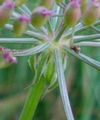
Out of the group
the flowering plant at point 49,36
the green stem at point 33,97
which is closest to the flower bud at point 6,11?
the flowering plant at point 49,36

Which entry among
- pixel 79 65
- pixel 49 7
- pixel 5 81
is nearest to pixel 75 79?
pixel 79 65

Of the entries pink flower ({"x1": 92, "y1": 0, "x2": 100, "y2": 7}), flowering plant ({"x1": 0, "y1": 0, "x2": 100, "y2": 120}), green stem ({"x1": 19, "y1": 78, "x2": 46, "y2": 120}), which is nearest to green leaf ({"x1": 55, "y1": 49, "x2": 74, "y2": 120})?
flowering plant ({"x1": 0, "y1": 0, "x2": 100, "y2": 120})

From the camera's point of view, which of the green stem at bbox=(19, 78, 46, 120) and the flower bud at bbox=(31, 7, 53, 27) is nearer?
the flower bud at bbox=(31, 7, 53, 27)

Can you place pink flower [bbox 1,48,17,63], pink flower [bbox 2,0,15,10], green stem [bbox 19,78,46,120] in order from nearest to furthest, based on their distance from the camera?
pink flower [bbox 2,0,15,10], pink flower [bbox 1,48,17,63], green stem [bbox 19,78,46,120]

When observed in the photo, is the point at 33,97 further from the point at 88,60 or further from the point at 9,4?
the point at 9,4

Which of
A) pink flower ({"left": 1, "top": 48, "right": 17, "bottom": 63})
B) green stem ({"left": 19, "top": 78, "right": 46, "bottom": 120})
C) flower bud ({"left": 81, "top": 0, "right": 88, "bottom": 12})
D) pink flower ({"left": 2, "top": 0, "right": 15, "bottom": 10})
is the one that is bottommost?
green stem ({"left": 19, "top": 78, "right": 46, "bottom": 120})

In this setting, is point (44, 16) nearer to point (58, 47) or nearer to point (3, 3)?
point (3, 3)

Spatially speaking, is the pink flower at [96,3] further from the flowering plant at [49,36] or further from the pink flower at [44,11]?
the pink flower at [44,11]

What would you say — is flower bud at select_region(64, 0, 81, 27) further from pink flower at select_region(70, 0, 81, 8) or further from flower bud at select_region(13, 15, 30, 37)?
flower bud at select_region(13, 15, 30, 37)
